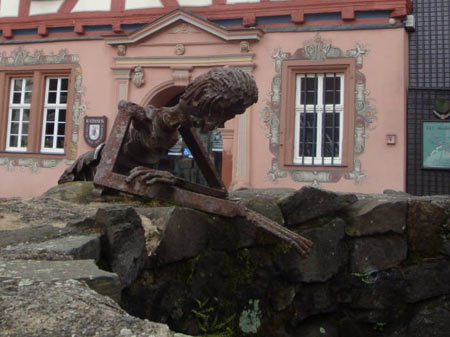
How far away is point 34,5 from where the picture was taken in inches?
459

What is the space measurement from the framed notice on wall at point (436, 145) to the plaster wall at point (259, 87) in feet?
1.22

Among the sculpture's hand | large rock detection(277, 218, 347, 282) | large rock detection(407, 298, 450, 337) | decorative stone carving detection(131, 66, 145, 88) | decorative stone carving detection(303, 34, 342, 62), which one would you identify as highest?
decorative stone carving detection(303, 34, 342, 62)

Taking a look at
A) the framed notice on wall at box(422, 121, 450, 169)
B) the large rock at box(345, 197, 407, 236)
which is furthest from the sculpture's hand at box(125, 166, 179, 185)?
the framed notice on wall at box(422, 121, 450, 169)

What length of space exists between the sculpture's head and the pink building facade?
7187 millimetres

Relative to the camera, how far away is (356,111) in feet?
31.2

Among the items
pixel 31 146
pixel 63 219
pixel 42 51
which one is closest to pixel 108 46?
pixel 42 51

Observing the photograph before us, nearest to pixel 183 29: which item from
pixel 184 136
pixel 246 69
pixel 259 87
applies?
pixel 246 69

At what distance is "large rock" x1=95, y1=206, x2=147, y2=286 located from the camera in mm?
2125

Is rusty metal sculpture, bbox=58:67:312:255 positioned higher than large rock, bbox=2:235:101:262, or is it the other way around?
rusty metal sculpture, bbox=58:67:312:255

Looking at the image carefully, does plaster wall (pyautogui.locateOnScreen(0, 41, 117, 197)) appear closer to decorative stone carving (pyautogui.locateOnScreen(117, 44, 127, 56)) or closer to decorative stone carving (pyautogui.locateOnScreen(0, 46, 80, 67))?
decorative stone carving (pyautogui.locateOnScreen(0, 46, 80, 67))

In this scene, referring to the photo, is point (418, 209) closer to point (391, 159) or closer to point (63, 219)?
point (63, 219)

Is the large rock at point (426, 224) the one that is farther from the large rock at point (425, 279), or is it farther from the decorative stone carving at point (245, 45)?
the decorative stone carving at point (245, 45)

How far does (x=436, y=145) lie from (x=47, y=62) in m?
7.67

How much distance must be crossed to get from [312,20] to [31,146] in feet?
20.1
